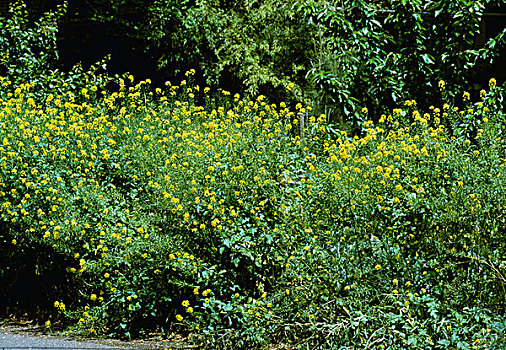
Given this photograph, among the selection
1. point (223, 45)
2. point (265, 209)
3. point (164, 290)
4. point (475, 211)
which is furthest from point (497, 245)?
point (223, 45)

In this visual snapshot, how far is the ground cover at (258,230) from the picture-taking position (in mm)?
4031

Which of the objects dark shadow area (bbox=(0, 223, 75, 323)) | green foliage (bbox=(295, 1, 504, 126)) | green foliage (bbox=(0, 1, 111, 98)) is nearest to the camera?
dark shadow area (bbox=(0, 223, 75, 323))

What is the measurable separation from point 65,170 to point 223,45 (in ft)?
22.1

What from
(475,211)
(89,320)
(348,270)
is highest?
(475,211)

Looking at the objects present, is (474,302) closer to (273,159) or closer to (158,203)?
(273,159)

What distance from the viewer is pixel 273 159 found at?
512 centimetres

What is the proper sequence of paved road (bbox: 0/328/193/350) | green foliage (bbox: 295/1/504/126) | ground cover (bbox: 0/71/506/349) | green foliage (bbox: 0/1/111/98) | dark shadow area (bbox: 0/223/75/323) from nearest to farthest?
ground cover (bbox: 0/71/506/349) < paved road (bbox: 0/328/193/350) < dark shadow area (bbox: 0/223/75/323) < green foliage (bbox: 295/1/504/126) < green foliage (bbox: 0/1/111/98)

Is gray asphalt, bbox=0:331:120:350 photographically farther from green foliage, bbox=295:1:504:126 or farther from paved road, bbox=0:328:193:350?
green foliage, bbox=295:1:504:126

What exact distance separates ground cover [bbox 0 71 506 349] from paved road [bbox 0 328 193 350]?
0.62 ft

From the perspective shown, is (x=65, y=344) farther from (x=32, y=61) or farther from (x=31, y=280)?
(x=32, y=61)

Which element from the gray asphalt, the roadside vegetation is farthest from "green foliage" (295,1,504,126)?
the gray asphalt

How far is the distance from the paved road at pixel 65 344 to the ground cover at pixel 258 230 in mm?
188

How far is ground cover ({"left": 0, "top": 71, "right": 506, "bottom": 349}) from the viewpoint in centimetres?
403

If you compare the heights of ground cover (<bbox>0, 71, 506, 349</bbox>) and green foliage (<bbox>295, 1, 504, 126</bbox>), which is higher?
green foliage (<bbox>295, 1, 504, 126</bbox>)
